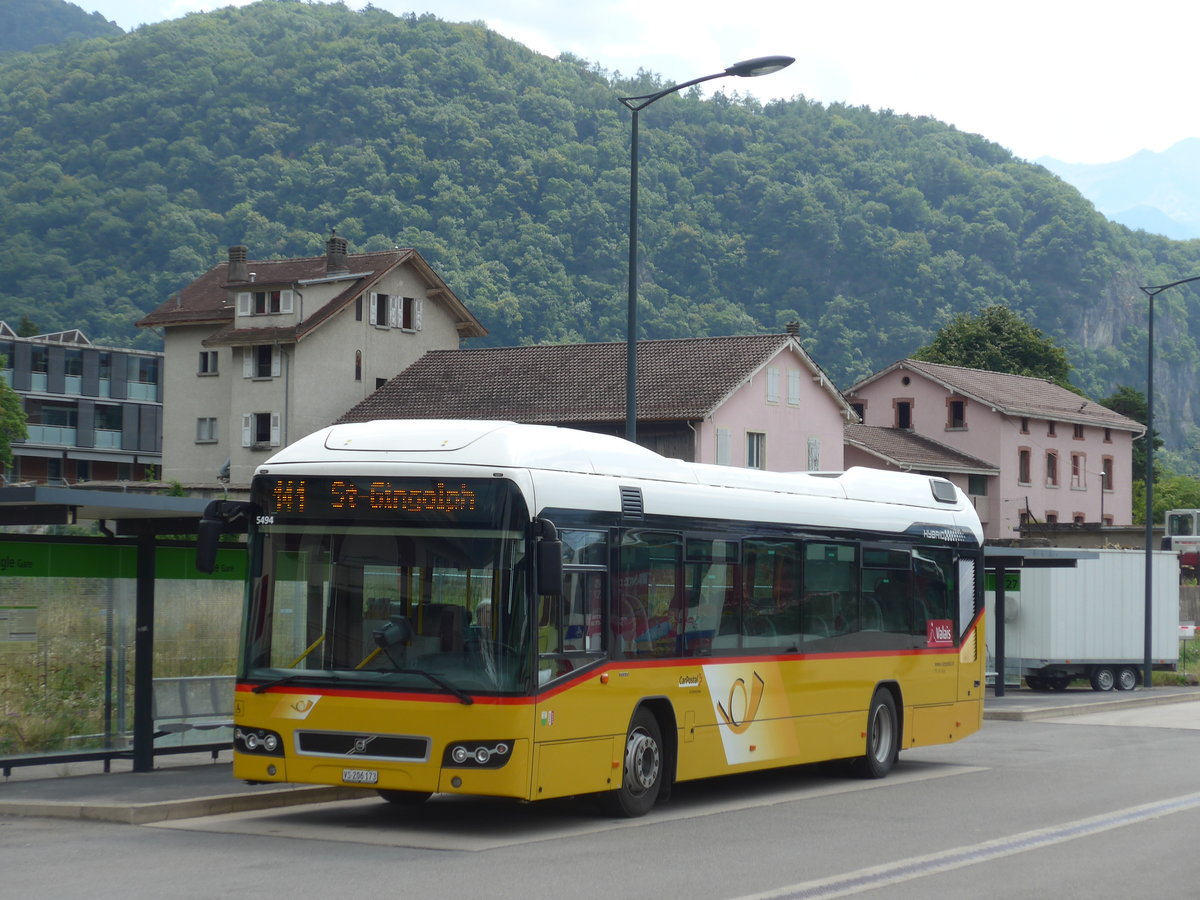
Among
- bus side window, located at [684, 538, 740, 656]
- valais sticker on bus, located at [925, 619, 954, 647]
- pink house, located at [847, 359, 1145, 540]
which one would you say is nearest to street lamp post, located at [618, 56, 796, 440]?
valais sticker on bus, located at [925, 619, 954, 647]

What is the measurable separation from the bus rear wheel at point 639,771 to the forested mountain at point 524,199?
3997 inches

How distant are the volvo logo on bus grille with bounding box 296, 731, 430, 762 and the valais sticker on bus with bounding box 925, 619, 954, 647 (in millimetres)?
7814

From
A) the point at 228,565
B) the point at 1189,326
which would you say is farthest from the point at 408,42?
the point at 228,565

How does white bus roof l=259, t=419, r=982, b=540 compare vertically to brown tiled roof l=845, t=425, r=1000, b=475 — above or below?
below

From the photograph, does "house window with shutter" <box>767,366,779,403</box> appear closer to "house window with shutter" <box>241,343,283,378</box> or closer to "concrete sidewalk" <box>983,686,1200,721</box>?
"house window with shutter" <box>241,343,283,378</box>

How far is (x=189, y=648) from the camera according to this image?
1678cm

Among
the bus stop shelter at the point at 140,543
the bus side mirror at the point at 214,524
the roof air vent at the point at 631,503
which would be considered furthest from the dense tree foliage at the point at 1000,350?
the bus side mirror at the point at 214,524

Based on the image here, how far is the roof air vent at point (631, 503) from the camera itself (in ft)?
44.8

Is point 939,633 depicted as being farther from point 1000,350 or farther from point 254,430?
point 1000,350

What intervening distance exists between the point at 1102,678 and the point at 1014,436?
143 ft

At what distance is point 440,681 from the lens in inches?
476

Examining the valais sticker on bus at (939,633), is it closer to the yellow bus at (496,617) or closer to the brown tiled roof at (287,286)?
the yellow bus at (496,617)

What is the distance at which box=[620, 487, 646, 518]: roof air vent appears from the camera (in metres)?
13.6

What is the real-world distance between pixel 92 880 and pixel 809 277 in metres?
139
